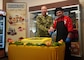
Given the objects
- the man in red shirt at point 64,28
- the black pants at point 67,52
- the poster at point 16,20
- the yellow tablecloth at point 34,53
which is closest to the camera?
the yellow tablecloth at point 34,53

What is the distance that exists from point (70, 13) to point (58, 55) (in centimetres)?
172

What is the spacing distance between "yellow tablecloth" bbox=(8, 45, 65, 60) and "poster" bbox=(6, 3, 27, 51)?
1.71 m

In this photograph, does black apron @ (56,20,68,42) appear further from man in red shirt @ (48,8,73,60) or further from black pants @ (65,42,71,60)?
black pants @ (65,42,71,60)

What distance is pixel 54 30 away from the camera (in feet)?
12.8

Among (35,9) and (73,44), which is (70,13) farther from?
(35,9)

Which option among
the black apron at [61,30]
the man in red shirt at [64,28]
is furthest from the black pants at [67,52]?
the black apron at [61,30]

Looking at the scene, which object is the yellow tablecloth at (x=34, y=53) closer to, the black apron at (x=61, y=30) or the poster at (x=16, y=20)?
the black apron at (x=61, y=30)

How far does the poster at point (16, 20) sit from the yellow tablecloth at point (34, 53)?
171cm

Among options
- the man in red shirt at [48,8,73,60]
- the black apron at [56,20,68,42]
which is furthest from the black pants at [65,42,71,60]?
the black apron at [56,20,68,42]

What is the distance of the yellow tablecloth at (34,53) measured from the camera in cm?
282

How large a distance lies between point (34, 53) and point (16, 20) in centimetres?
218

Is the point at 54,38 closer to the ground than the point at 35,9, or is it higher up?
closer to the ground

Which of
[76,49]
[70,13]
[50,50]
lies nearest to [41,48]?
[50,50]

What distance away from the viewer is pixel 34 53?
9.60 feet
